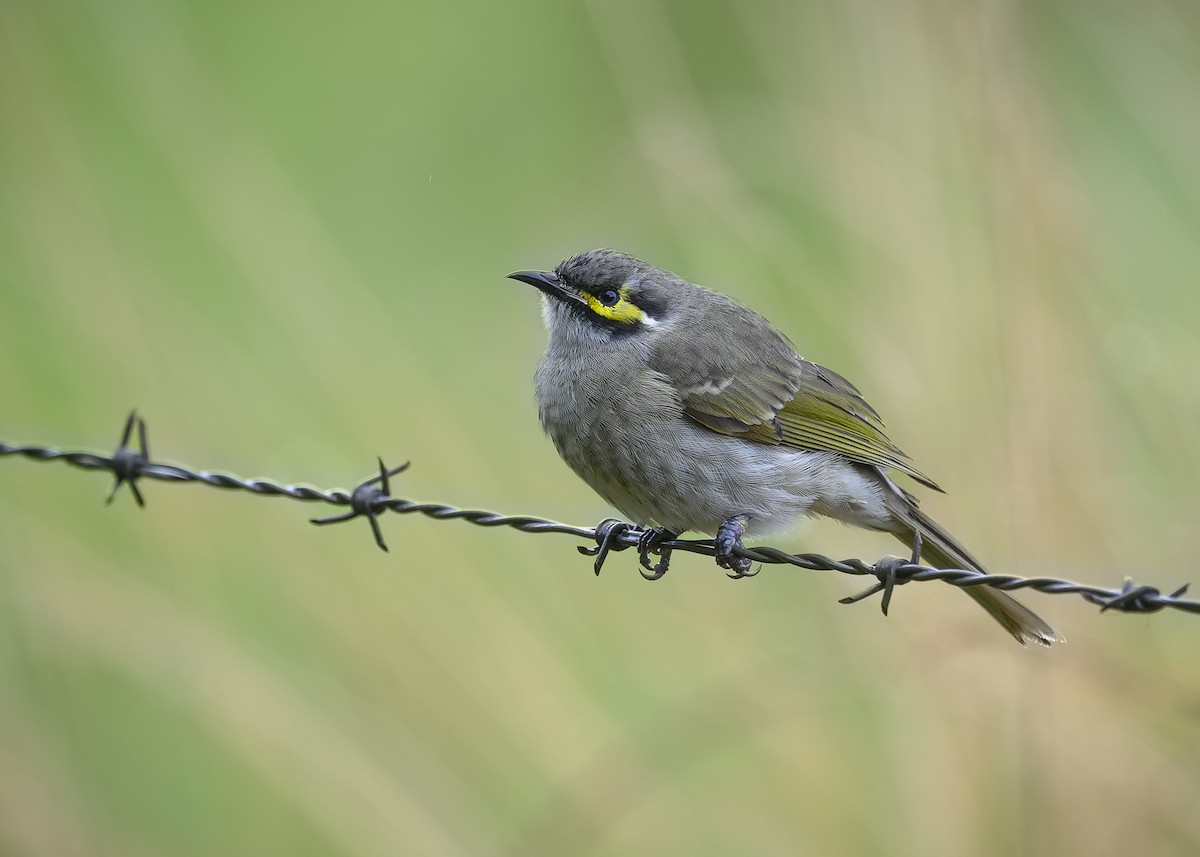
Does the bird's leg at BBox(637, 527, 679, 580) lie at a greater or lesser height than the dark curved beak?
lesser

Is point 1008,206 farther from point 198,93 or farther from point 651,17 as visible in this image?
point 198,93

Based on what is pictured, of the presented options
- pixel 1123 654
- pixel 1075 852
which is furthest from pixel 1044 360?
pixel 1075 852

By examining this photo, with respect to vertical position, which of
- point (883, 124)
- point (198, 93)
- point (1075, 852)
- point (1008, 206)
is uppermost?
point (198, 93)

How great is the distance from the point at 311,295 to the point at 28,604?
1.81 m

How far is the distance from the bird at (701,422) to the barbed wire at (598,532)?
0.13m

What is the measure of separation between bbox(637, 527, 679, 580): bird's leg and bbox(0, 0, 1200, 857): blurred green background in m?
0.75

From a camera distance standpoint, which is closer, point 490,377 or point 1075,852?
point 1075,852

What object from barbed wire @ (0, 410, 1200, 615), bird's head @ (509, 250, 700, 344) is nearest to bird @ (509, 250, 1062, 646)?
bird's head @ (509, 250, 700, 344)

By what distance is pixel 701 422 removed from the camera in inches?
183

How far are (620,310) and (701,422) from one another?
1.85 feet

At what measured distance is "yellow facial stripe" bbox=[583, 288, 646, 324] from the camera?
16.1 feet

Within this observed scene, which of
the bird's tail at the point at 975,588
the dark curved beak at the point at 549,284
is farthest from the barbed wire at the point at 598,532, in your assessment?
the dark curved beak at the point at 549,284

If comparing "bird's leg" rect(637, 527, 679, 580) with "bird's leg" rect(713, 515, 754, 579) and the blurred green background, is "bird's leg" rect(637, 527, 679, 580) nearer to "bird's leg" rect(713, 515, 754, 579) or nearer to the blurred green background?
"bird's leg" rect(713, 515, 754, 579)

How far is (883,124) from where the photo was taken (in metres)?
5.41
